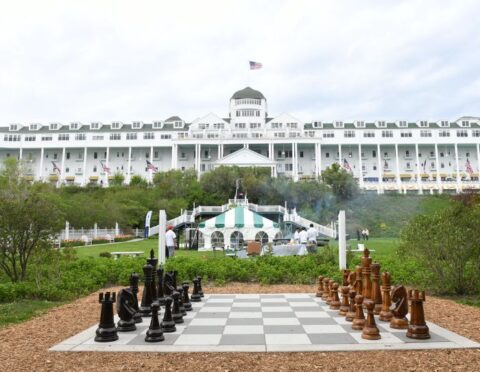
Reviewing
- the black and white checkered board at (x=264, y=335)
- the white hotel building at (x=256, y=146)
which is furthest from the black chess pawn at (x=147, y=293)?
the white hotel building at (x=256, y=146)

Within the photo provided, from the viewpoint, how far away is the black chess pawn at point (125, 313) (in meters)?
6.53

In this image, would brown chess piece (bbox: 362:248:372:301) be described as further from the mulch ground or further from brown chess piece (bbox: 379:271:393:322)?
the mulch ground

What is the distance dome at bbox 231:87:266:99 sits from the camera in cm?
8462

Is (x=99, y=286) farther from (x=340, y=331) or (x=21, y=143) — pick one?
(x=21, y=143)

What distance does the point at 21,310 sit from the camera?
889 cm

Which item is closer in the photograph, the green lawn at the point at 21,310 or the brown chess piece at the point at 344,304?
the brown chess piece at the point at 344,304

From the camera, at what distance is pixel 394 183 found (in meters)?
77.9

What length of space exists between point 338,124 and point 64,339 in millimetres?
83552

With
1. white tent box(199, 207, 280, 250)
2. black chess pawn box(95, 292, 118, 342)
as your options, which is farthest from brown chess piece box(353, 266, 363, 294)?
white tent box(199, 207, 280, 250)

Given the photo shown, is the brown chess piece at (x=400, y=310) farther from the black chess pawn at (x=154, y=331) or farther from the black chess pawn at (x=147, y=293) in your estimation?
the black chess pawn at (x=147, y=293)

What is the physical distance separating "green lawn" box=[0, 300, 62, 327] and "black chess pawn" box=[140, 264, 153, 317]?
246 cm

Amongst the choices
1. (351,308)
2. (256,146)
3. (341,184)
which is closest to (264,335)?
(351,308)

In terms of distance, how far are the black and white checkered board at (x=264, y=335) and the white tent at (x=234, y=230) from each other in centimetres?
2059

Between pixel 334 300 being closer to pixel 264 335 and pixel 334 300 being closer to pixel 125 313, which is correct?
pixel 264 335
